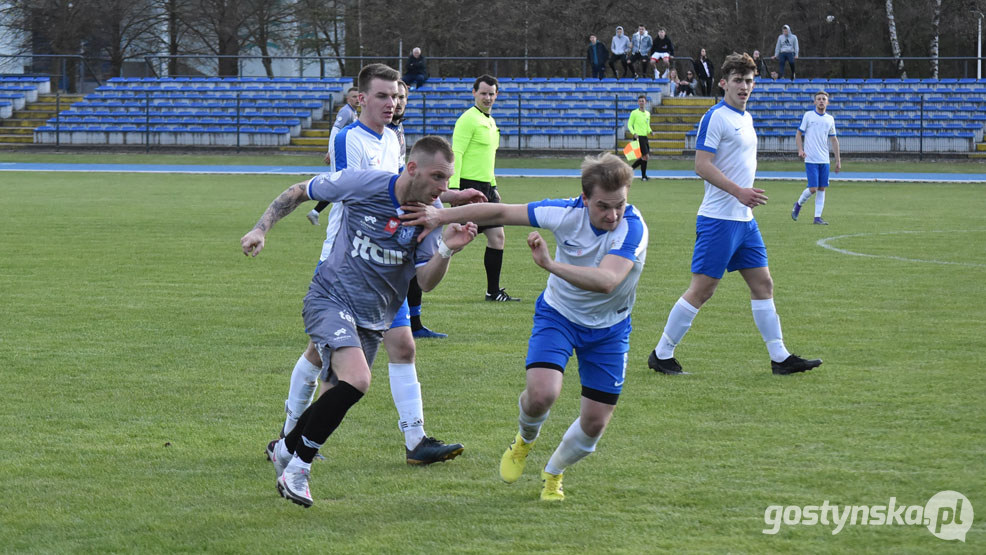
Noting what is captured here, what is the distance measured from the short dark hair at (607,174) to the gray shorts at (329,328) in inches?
49.1

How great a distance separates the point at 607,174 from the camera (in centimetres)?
469

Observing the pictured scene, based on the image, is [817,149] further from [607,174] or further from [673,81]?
[673,81]

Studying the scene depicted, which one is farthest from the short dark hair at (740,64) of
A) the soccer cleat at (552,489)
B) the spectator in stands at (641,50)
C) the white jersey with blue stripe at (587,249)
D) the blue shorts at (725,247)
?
the spectator in stands at (641,50)

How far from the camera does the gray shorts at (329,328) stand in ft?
16.2

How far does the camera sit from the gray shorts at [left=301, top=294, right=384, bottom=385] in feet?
16.2

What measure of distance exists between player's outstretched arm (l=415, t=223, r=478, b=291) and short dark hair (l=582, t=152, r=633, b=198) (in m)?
0.54

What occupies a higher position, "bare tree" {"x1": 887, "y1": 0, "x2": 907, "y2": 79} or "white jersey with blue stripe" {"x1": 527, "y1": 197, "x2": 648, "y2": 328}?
"bare tree" {"x1": 887, "y1": 0, "x2": 907, "y2": 79}

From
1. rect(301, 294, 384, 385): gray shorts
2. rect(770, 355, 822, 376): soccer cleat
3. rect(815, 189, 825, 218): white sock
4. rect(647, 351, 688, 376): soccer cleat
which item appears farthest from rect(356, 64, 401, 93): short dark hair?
rect(815, 189, 825, 218): white sock

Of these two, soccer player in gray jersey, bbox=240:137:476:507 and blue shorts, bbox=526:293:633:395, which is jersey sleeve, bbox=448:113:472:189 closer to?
soccer player in gray jersey, bbox=240:137:476:507

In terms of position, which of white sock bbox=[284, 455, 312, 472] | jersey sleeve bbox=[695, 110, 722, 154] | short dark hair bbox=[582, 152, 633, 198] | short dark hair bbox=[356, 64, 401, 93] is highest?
short dark hair bbox=[356, 64, 401, 93]

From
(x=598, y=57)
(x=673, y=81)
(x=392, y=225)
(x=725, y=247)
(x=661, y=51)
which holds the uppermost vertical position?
(x=661, y=51)

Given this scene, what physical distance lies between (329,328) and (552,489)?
49.1 inches

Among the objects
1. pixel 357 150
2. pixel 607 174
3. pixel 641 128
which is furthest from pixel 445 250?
pixel 641 128

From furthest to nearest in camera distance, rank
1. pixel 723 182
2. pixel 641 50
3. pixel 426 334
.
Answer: pixel 641 50
pixel 426 334
pixel 723 182
